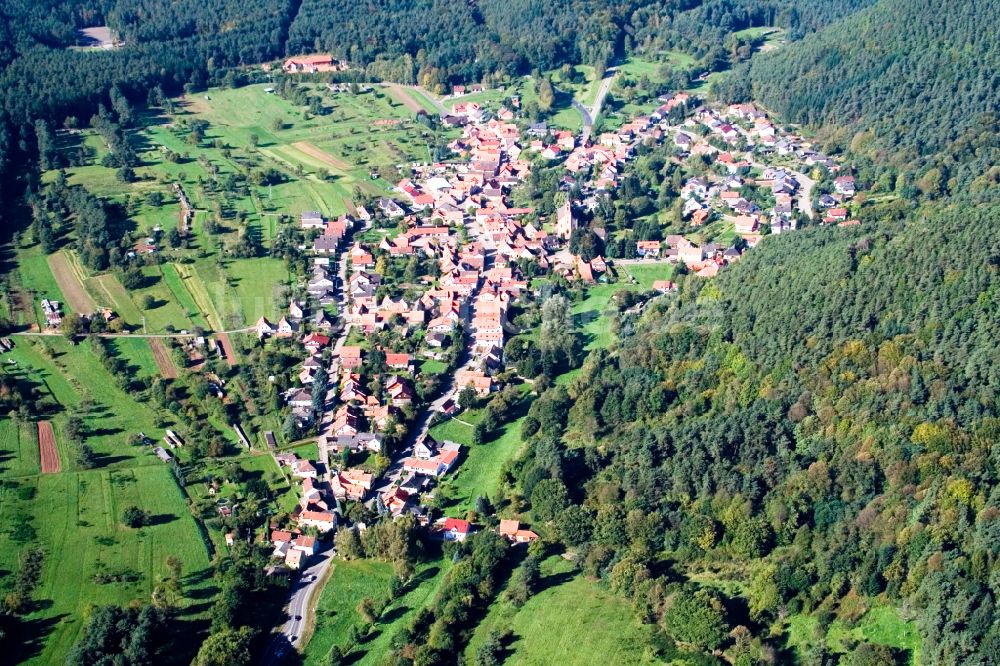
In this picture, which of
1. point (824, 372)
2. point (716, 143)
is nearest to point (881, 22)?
point (716, 143)

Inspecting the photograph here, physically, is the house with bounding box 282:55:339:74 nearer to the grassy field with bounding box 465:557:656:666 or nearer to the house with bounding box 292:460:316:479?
the house with bounding box 292:460:316:479

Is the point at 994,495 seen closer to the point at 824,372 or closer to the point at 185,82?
the point at 824,372

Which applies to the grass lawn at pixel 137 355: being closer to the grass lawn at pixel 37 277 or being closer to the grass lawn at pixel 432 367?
the grass lawn at pixel 37 277

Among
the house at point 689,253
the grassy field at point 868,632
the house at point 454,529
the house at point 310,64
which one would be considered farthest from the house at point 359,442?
the house at point 310,64

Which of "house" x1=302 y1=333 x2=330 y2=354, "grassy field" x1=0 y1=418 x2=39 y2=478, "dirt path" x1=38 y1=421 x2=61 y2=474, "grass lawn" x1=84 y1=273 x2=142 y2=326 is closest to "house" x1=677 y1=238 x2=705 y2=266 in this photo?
"house" x1=302 y1=333 x2=330 y2=354

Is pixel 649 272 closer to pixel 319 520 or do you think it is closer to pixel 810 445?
pixel 810 445
